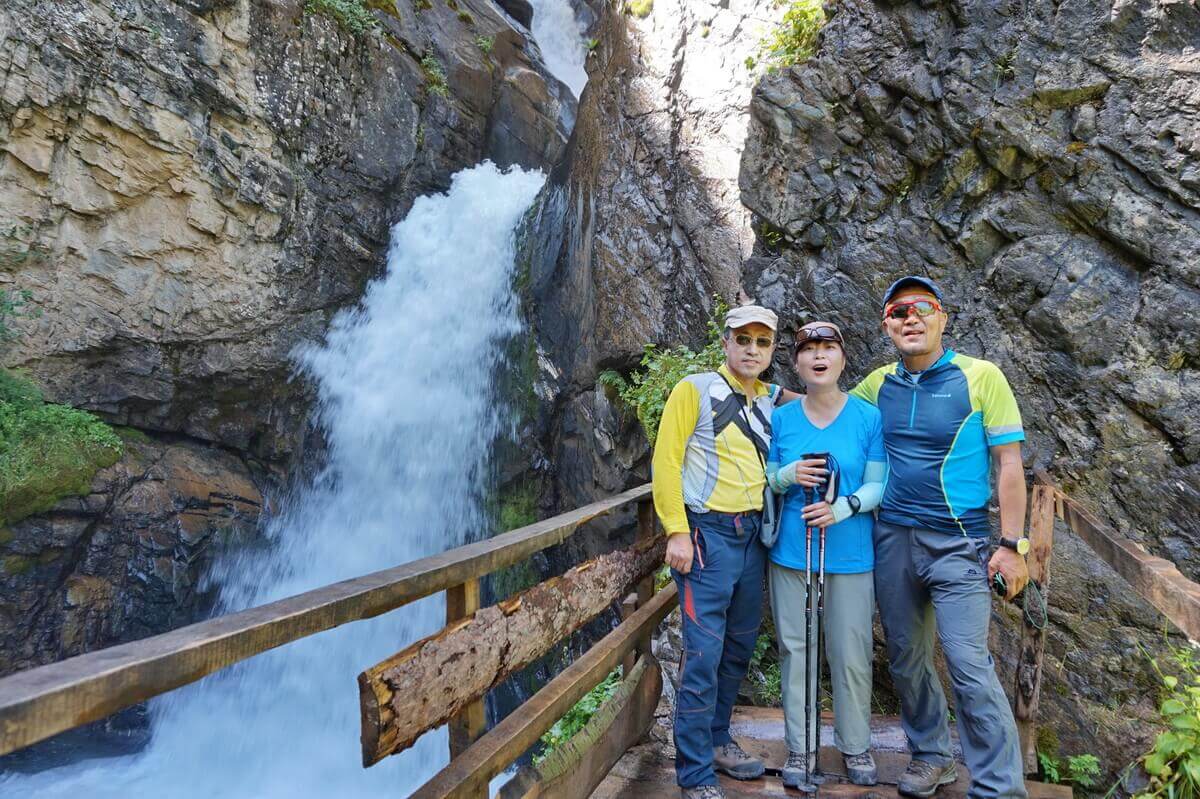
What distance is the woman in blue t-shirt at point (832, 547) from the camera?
306cm

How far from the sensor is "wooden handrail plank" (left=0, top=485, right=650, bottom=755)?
1.09 m

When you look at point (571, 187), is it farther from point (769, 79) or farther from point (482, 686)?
point (482, 686)

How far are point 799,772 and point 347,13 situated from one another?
14.0 meters

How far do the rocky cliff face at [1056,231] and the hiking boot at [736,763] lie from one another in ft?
8.15

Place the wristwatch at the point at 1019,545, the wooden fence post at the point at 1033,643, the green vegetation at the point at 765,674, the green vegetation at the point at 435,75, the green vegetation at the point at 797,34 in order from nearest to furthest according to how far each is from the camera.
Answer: the wristwatch at the point at 1019,545
the wooden fence post at the point at 1033,643
the green vegetation at the point at 765,674
the green vegetation at the point at 797,34
the green vegetation at the point at 435,75

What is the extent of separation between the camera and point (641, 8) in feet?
30.0

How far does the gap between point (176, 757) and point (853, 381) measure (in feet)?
31.5

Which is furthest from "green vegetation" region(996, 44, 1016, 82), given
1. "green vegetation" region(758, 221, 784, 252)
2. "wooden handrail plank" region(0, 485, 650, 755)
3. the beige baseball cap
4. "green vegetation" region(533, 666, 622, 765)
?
"green vegetation" region(533, 666, 622, 765)

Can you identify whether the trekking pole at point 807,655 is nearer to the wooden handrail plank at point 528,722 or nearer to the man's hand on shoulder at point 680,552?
the man's hand on shoulder at point 680,552

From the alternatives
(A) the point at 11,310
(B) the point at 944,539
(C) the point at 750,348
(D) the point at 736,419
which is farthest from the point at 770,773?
(A) the point at 11,310

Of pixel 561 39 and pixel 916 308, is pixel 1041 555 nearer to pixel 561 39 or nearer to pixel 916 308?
pixel 916 308

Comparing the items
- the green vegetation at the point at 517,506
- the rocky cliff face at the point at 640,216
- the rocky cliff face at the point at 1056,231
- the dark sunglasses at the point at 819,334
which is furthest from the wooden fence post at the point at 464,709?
the green vegetation at the point at 517,506

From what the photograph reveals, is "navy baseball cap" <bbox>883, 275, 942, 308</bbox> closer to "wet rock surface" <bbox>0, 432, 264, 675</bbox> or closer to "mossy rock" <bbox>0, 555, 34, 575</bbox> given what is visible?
"wet rock surface" <bbox>0, 432, 264, 675</bbox>

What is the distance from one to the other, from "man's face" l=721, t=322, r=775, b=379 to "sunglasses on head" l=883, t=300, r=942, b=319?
0.61m
